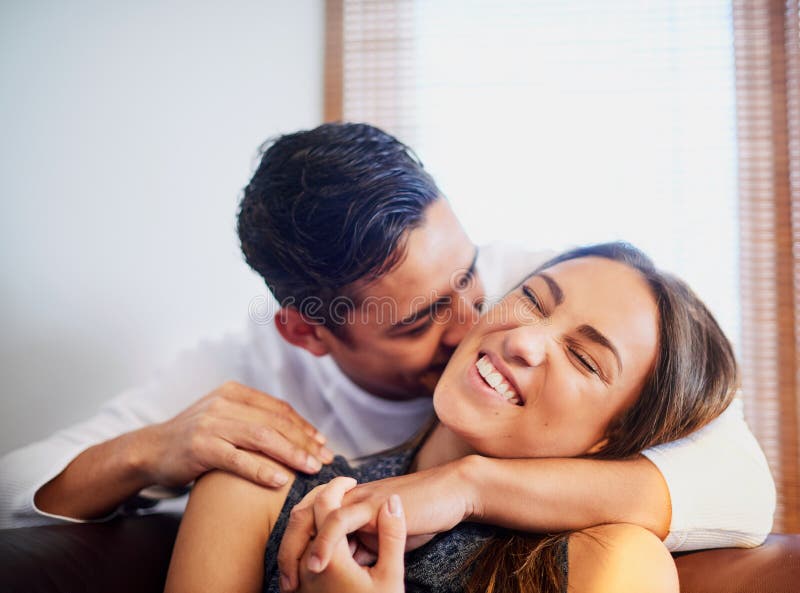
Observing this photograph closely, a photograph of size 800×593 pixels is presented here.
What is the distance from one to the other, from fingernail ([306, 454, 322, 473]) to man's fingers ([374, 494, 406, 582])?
0.31m

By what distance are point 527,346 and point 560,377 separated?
0.24 ft

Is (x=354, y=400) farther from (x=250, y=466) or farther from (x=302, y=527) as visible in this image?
(x=302, y=527)

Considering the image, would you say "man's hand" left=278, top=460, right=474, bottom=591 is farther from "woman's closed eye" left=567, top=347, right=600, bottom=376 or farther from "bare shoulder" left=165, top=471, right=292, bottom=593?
"woman's closed eye" left=567, top=347, right=600, bottom=376

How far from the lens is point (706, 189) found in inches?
89.4

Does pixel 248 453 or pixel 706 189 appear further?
pixel 706 189

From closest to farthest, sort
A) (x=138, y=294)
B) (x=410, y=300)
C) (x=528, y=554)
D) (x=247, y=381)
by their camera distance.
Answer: (x=528, y=554) → (x=410, y=300) → (x=247, y=381) → (x=138, y=294)

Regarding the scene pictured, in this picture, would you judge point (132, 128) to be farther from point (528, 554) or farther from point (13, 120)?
point (528, 554)

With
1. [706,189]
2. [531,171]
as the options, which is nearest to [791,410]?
[706,189]

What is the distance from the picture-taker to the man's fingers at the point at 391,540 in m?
0.79

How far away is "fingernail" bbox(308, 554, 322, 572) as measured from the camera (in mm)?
771

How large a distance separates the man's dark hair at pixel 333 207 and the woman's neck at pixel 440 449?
351mm

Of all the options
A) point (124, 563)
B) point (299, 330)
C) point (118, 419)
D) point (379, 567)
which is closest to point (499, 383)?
Result: point (379, 567)

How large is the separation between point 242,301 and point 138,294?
366 mm

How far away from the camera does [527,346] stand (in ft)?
3.30
